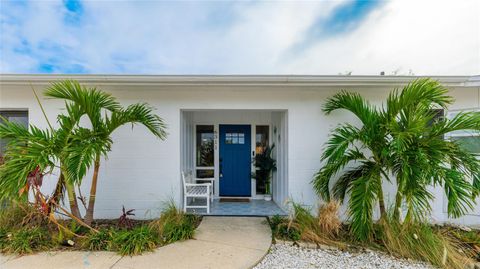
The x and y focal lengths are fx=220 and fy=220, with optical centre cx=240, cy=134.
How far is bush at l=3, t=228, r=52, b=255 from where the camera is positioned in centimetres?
298

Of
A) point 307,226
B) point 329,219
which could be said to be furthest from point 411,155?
point 307,226

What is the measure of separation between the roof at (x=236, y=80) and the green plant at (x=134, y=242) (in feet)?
8.46

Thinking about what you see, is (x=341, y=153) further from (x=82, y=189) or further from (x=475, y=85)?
(x=82, y=189)

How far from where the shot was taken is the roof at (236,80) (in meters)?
3.98

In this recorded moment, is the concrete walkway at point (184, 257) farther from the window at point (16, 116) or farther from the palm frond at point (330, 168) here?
the window at point (16, 116)

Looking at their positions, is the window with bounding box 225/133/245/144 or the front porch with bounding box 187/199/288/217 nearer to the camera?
the front porch with bounding box 187/199/288/217

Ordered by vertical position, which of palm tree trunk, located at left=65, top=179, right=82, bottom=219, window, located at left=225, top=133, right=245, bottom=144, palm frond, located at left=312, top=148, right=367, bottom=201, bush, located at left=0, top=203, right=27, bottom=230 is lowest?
bush, located at left=0, top=203, right=27, bottom=230

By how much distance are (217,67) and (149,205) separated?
22.4 ft

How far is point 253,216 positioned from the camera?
460cm

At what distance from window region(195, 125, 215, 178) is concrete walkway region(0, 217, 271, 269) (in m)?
2.83

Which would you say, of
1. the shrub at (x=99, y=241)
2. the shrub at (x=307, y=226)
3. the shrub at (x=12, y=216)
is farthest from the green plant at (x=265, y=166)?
the shrub at (x=12, y=216)

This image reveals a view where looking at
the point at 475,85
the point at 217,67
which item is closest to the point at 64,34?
the point at 217,67

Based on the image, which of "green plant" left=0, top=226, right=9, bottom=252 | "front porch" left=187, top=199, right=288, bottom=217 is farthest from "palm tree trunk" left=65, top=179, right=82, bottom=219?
"front porch" left=187, top=199, right=288, bottom=217

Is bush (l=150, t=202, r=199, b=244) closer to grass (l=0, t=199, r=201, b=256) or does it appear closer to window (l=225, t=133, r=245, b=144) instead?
grass (l=0, t=199, r=201, b=256)
